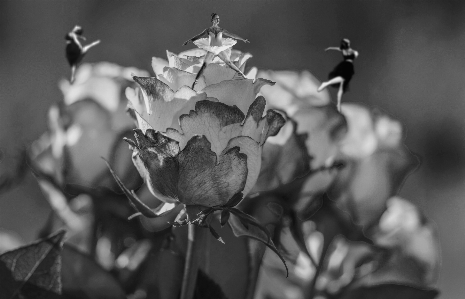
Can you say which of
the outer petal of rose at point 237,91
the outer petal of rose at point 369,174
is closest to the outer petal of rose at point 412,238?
the outer petal of rose at point 369,174

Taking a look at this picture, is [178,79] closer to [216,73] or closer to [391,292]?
[216,73]

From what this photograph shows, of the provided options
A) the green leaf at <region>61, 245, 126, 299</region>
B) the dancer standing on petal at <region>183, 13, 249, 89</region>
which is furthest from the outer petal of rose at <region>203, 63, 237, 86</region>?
the green leaf at <region>61, 245, 126, 299</region>

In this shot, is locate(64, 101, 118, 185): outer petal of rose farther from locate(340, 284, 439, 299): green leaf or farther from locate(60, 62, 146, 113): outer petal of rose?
locate(340, 284, 439, 299): green leaf

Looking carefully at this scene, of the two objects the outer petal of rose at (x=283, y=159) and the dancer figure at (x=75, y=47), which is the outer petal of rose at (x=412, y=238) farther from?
the dancer figure at (x=75, y=47)

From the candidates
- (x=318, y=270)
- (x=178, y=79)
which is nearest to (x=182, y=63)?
(x=178, y=79)

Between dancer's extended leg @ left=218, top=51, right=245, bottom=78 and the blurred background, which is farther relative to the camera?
the blurred background

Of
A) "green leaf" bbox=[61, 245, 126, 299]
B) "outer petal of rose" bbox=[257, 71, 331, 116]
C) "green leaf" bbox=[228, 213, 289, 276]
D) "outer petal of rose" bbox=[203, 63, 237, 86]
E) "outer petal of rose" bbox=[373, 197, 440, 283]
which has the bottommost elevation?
"green leaf" bbox=[61, 245, 126, 299]
